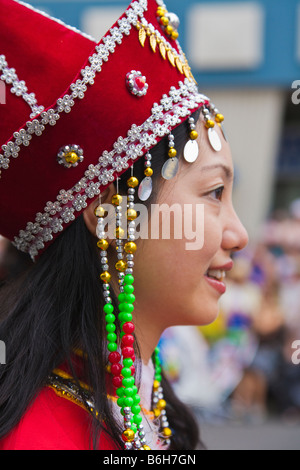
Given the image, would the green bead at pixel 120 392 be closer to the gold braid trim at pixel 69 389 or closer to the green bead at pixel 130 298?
the gold braid trim at pixel 69 389

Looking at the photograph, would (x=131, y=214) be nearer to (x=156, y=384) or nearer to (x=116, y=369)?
(x=116, y=369)

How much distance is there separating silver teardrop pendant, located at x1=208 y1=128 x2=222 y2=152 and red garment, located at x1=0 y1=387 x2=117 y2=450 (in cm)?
69

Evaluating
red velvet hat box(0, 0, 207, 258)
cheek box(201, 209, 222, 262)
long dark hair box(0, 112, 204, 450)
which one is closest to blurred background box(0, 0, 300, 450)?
long dark hair box(0, 112, 204, 450)

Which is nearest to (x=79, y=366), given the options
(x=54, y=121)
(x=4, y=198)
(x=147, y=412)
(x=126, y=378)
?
(x=126, y=378)

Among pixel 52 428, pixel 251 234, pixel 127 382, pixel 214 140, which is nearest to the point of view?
pixel 52 428

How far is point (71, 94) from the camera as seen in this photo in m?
1.26

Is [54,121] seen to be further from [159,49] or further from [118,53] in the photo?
[159,49]

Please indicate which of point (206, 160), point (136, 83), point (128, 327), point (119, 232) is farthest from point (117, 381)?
point (136, 83)

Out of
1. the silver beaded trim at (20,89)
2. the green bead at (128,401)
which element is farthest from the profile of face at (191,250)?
the silver beaded trim at (20,89)

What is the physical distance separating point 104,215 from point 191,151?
0.26 meters

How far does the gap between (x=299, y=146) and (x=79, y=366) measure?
8.93 metres

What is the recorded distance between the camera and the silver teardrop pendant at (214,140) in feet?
4.60

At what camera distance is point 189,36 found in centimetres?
859

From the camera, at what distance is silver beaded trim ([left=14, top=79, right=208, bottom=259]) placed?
1309mm
